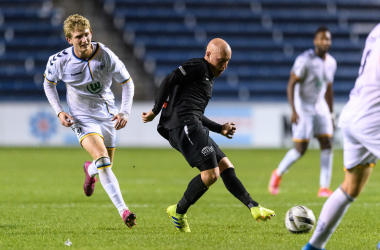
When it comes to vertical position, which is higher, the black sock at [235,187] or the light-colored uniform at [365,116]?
the light-colored uniform at [365,116]

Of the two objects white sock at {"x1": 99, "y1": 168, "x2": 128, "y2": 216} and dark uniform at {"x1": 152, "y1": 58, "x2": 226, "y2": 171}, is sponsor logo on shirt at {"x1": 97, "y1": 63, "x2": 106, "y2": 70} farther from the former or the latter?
white sock at {"x1": 99, "y1": 168, "x2": 128, "y2": 216}

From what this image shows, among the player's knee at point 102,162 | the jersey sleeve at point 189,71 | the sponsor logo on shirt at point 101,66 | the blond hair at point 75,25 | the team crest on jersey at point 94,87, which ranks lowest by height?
the player's knee at point 102,162

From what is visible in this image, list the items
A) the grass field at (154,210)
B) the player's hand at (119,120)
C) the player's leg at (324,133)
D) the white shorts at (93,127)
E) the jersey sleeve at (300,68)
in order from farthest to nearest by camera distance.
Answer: the jersey sleeve at (300,68) → the player's leg at (324,133) → the white shorts at (93,127) → the player's hand at (119,120) → the grass field at (154,210)

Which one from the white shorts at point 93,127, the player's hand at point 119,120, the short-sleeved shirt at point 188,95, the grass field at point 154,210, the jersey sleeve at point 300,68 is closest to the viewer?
the grass field at point 154,210

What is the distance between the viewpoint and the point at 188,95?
492 cm

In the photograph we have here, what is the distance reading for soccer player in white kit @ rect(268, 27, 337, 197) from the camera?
8.20 m

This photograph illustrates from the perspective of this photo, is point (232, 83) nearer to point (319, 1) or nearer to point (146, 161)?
point (319, 1)

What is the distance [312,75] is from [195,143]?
415 centimetres

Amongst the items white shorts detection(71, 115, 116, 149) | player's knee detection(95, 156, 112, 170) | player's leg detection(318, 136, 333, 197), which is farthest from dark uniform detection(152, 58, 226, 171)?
player's leg detection(318, 136, 333, 197)

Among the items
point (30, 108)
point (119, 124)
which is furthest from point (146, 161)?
point (119, 124)

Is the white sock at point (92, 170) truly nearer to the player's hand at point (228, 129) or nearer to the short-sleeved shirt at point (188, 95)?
the short-sleeved shirt at point (188, 95)

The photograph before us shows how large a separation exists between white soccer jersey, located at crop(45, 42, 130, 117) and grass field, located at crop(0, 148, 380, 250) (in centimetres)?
120

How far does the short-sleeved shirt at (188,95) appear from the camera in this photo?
4.80m

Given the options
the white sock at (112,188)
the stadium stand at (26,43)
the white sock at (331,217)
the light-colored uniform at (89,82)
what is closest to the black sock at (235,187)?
the white sock at (112,188)
